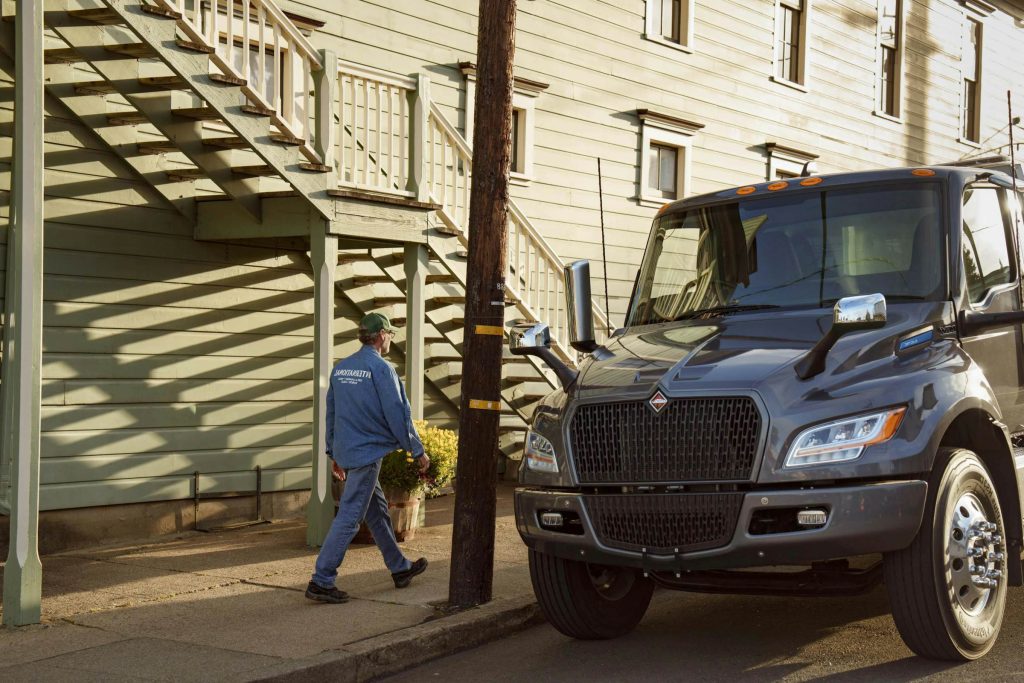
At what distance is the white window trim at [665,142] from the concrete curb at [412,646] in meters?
9.18

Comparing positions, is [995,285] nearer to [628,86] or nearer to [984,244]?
[984,244]

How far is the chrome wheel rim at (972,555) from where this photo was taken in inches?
230

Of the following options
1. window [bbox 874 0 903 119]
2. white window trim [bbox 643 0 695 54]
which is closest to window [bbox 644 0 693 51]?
white window trim [bbox 643 0 695 54]

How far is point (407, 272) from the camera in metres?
10.8

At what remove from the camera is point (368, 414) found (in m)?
7.75

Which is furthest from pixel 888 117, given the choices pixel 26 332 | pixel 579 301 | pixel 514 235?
pixel 26 332

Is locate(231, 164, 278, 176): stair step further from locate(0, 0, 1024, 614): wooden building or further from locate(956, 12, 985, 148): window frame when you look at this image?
locate(956, 12, 985, 148): window frame

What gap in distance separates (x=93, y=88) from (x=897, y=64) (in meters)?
15.6

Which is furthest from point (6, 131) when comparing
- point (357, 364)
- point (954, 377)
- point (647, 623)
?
point (954, 377)

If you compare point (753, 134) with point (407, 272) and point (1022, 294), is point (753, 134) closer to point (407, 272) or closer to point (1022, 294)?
point (407, 272)

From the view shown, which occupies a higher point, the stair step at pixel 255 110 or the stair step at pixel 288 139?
the stair step at pixel 255 110

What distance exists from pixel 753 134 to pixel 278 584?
38.8 ft

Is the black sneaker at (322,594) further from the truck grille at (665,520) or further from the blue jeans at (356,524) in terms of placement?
the truck grille at (665,520)

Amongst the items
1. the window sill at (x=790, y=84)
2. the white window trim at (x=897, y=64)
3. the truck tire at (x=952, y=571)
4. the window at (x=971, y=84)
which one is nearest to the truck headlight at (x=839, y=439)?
the truck tire at (x=952, y=571)
